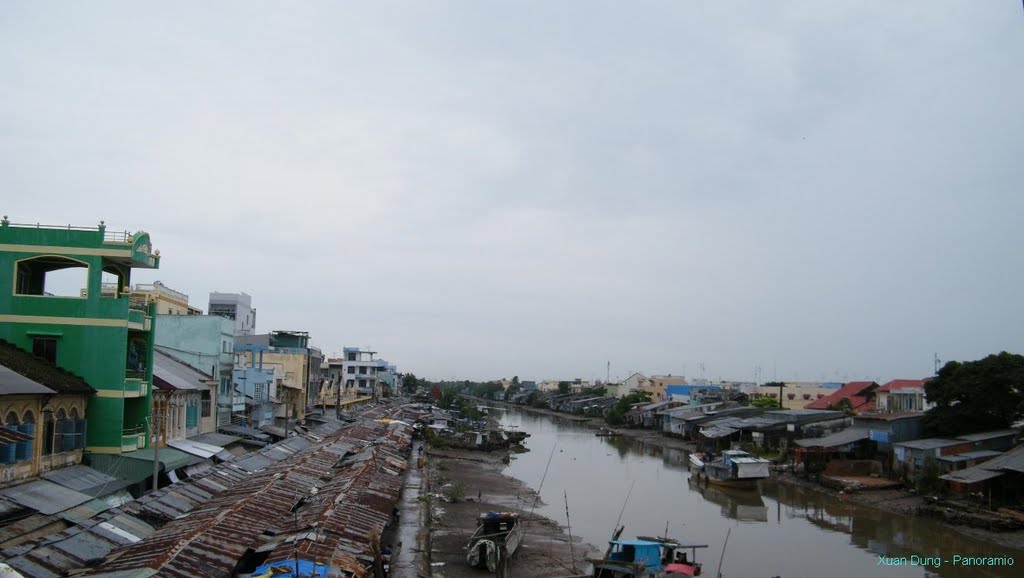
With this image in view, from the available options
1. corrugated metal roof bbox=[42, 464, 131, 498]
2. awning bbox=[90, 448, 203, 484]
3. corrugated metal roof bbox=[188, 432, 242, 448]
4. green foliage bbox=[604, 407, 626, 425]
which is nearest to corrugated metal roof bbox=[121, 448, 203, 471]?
awning bbox=[90, 448, 203, 484]

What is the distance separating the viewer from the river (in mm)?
22641

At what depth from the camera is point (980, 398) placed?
105ft

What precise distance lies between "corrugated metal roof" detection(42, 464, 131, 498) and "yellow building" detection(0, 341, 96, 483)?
0.29 m

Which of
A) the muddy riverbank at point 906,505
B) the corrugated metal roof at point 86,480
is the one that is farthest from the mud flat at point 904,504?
the corrugated metal roof at point 86,480

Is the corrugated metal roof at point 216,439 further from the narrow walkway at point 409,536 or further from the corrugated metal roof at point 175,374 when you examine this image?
the narrow walkway at point 409,536

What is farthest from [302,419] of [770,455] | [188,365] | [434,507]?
[770,455]

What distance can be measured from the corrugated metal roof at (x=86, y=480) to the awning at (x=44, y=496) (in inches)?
20.6

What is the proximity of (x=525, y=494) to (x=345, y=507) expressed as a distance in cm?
1669

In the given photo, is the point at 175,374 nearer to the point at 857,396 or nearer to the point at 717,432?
the point at 717,432

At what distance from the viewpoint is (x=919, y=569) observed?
2216 centimetres

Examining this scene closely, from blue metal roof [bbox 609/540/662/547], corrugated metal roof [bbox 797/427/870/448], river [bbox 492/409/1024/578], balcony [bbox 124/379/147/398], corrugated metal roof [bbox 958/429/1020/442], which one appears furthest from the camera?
corrugated metal roof [bbox 797/427/870/448]

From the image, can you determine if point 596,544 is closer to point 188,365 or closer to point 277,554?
point 277,554

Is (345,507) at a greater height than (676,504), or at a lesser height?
greater

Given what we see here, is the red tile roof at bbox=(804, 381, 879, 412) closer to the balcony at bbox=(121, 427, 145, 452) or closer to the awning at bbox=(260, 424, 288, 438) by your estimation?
the awning at bbox=(260, 424, 288, 438)
